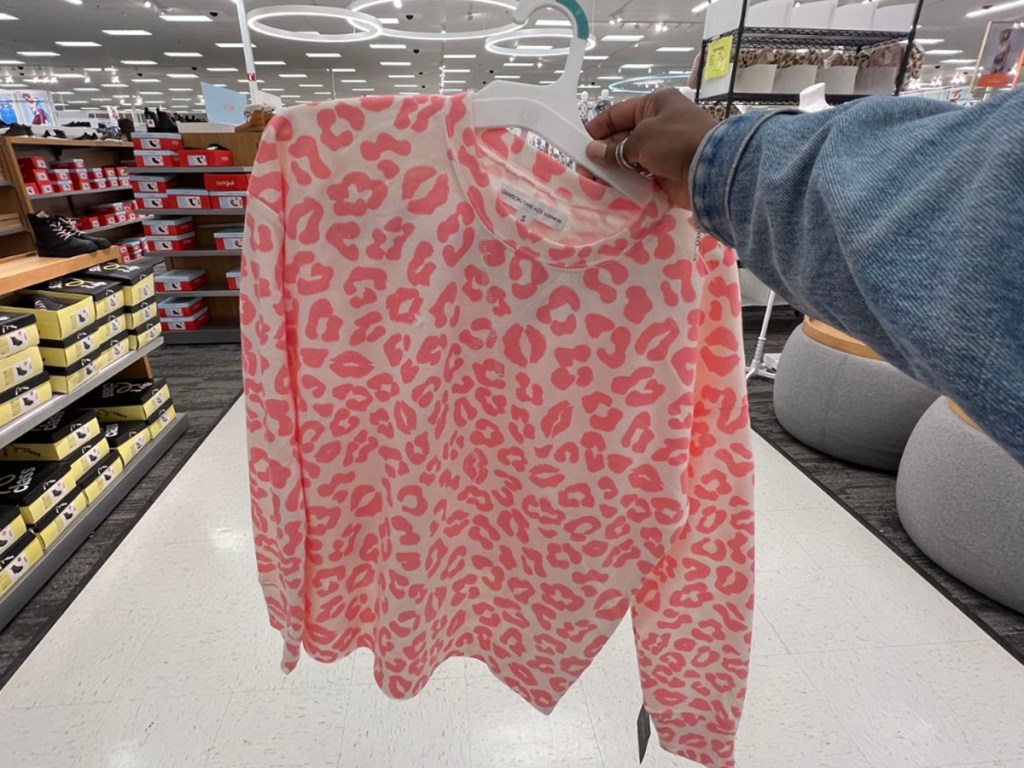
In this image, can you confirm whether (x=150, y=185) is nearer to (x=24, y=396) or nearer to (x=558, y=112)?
(x=24, y=396)

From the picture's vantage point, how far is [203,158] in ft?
13.9

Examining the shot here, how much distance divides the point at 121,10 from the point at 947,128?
14158 millimetres

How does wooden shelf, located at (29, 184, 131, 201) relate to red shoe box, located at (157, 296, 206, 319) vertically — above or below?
above

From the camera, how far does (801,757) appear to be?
1.46 metres

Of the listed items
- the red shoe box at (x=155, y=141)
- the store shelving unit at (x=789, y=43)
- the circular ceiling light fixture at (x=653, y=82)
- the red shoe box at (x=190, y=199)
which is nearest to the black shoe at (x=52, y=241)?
the red shoe box at (x=190, y=199)

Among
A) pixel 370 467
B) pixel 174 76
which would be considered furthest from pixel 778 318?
pixel 174 76

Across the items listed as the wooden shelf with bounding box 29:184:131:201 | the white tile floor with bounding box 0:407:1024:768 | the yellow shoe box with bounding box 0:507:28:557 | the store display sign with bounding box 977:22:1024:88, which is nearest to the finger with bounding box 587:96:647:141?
the white tile floor with bounding box 0:407:1024:768

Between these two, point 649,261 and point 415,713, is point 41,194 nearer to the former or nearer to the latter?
point 415,713

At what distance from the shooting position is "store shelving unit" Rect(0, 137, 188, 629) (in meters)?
1.90

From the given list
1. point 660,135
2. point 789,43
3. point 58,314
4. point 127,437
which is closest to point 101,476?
point 127,437

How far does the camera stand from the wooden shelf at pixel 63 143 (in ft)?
11.8

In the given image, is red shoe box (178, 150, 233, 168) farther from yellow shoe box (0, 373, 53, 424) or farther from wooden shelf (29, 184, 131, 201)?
yellow shoe box (0, 373, 53, 424)

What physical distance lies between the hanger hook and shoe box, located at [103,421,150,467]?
273cm

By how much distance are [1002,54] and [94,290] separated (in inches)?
231
